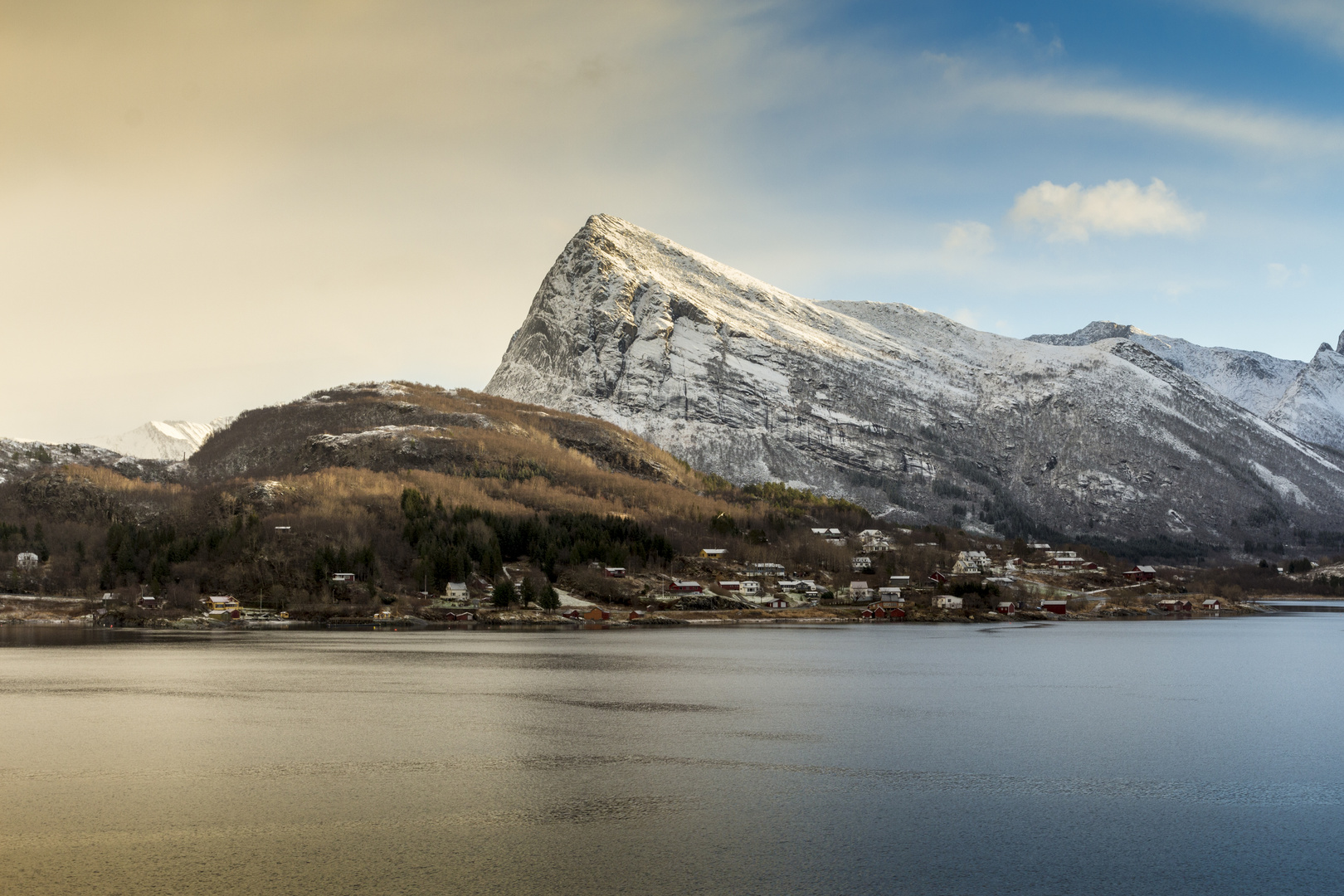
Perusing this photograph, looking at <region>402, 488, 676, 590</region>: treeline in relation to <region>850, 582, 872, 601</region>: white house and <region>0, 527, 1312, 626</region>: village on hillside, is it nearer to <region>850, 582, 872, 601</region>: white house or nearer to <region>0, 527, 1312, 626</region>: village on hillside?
<region>0, 527, 1312, 626</region>: village on hillside

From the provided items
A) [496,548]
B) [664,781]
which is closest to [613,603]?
[496,548]

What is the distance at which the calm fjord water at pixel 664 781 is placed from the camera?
31297 mm

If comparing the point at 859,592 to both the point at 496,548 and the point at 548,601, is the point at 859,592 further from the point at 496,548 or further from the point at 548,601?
the point at 496,548

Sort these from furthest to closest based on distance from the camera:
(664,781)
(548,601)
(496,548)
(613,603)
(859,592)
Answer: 1. (859,592)
2. (496,548)
3. (613,603)
4. (548,601)
5. (664,781)

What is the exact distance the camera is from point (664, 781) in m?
42.8

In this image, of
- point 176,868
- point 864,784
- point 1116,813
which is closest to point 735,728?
point 864,784

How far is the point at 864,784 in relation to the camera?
42.5 meters

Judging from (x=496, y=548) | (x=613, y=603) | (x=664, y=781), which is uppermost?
(x=496, y=548)

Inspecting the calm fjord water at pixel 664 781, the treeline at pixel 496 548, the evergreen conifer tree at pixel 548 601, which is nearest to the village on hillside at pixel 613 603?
the evergreen conifer tree at pixel 548 601

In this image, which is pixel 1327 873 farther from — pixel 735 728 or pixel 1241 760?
pixel 735 728

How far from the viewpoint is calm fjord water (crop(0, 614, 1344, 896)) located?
1232 inches

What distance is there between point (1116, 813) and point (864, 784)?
935 centimetres

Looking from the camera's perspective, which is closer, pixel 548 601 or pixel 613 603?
pixel 548 601

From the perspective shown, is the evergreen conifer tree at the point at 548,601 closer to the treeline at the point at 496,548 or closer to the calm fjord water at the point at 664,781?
the treeline at the point at 496,548
